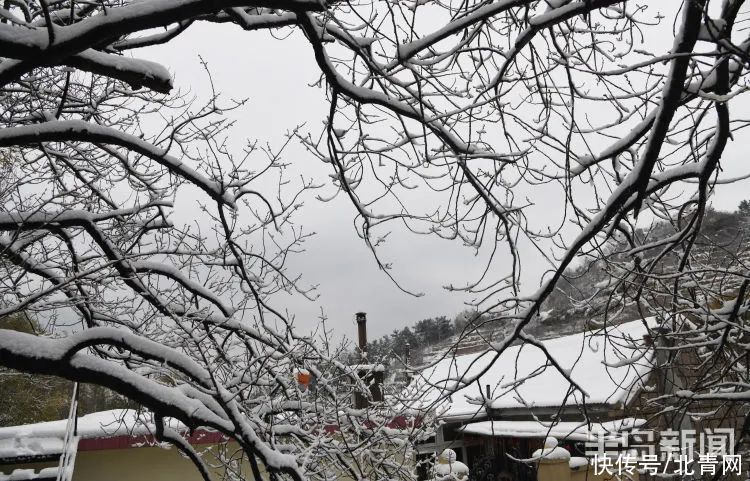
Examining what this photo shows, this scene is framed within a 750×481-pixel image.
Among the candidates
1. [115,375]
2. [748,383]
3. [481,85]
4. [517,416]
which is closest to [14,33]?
[115,375]

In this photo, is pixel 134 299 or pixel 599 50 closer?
pixel 599 50

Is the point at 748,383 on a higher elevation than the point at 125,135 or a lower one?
lower

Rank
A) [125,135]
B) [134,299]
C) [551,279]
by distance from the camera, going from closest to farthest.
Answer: [551,279], [125,135], [134,299]

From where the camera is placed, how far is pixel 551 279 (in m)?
3.53

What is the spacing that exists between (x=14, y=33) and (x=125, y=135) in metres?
1.77

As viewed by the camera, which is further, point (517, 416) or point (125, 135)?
point (517, 416)

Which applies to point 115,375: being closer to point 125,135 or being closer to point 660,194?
point 125,135

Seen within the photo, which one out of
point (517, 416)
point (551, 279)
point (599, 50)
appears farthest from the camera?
point (517, 416)

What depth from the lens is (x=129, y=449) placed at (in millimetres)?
11141

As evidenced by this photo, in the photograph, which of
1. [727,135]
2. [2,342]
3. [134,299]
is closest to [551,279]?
[727,135]

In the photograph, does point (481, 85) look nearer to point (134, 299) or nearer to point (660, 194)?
point (660, 194)

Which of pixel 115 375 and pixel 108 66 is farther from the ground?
pixel 108 66

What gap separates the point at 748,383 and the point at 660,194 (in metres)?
1.24

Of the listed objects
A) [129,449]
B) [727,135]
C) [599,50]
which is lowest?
[129,449]
